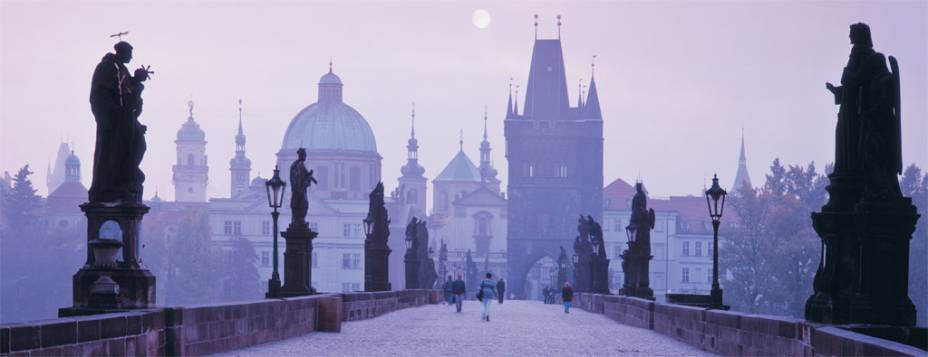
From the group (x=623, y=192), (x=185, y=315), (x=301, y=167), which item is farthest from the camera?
(x=623, y=192)

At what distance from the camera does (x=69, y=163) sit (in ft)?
654

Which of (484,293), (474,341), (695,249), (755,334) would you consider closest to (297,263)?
(484,293)

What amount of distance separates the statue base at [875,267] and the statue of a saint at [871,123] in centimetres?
24

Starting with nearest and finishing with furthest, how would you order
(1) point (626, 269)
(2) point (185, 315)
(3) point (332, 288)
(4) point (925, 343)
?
(4) point (925, 343)
(2) point (185, 315)
(1) point (626, 269)
(3) point (332, 288)

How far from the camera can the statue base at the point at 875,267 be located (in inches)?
616

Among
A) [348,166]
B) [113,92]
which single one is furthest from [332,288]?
[113,92]

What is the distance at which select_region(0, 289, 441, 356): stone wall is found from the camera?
42.1 ft

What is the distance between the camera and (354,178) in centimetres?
17612

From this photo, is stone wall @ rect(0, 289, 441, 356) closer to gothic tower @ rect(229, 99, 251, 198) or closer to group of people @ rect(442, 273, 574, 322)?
group of people @ rect(442, 273, 574, 322)

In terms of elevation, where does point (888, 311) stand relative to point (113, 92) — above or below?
below

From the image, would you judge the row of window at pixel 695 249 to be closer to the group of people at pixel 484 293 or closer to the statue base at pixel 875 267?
the group of people at pixel 484 293

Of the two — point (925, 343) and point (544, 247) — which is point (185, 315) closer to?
point (925, 343)

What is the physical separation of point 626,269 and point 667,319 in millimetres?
17262

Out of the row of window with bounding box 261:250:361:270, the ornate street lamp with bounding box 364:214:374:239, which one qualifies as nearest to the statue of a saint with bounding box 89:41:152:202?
the ornate street lamp with bounding box 364:214:374:239
